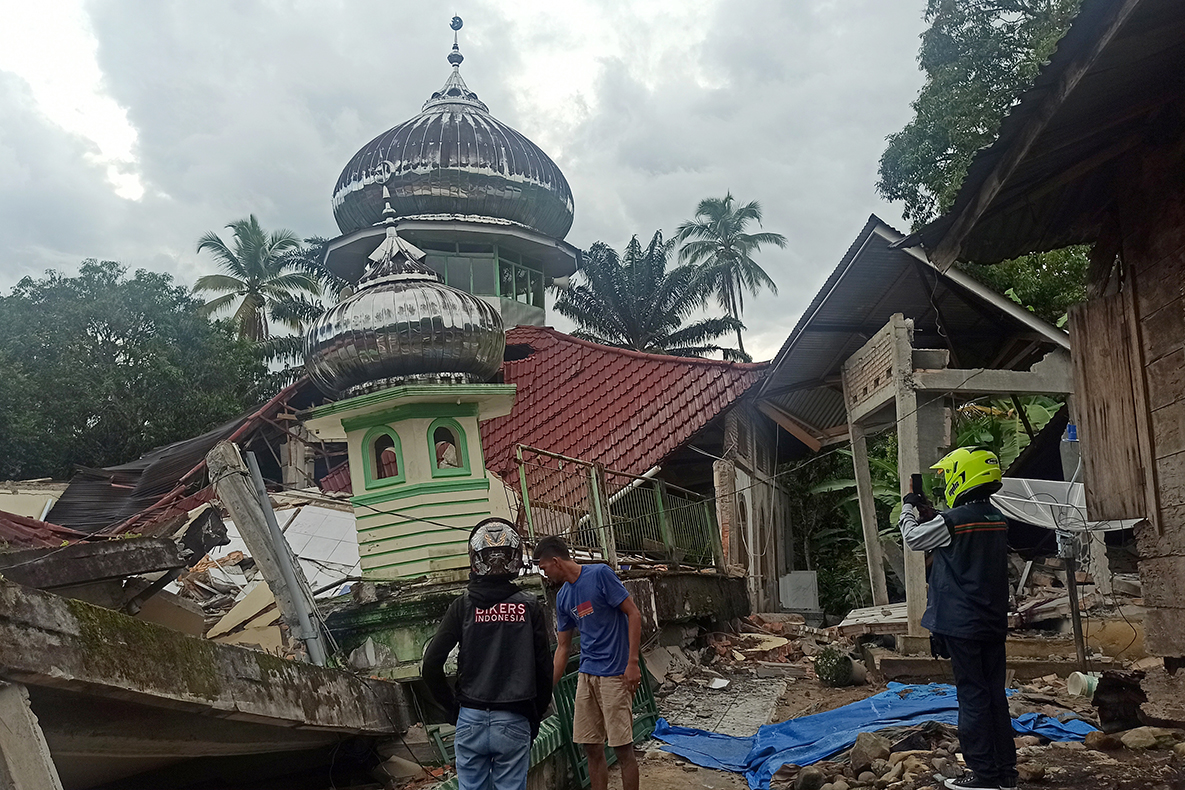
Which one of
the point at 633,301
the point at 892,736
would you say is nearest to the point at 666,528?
the point at 892,736

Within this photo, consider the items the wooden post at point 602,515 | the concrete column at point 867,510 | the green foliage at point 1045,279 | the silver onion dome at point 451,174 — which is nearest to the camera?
the wooden post at point 602,515

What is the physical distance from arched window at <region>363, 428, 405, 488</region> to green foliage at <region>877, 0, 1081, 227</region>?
10.5 m

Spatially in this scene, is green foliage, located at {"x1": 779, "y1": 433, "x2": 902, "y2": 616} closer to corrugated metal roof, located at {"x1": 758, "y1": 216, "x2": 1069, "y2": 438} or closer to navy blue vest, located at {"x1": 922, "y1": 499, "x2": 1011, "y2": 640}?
corrugated metal roof, located at {"x1": 758, "y1": 216, "x2": 1069, "y2": 438}

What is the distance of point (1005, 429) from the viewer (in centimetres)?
1728

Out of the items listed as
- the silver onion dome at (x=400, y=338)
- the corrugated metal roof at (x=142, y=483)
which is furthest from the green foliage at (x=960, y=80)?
the corrugated metal roof at (x=142, y=483)

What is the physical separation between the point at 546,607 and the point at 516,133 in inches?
586

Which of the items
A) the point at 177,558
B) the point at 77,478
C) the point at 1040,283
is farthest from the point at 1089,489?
the point at 77,478

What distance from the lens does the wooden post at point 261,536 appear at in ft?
24.9

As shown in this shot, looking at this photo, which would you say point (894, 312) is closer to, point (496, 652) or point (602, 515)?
point (602, 515)

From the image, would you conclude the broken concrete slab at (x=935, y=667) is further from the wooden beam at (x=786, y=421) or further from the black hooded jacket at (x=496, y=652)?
the wooden beam at (x=786, y=421)

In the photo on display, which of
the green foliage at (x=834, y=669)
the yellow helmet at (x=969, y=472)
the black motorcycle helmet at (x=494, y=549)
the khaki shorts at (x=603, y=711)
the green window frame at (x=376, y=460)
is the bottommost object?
the green foliage at (x=834, y=669)

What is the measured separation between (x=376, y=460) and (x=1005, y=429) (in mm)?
12225

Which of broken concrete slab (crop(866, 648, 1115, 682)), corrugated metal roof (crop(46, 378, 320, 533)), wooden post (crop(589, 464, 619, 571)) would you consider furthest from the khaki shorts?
corrugated metal roof (crop(46, 378, 320, 533))

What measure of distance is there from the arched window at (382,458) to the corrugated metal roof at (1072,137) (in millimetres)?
5000
